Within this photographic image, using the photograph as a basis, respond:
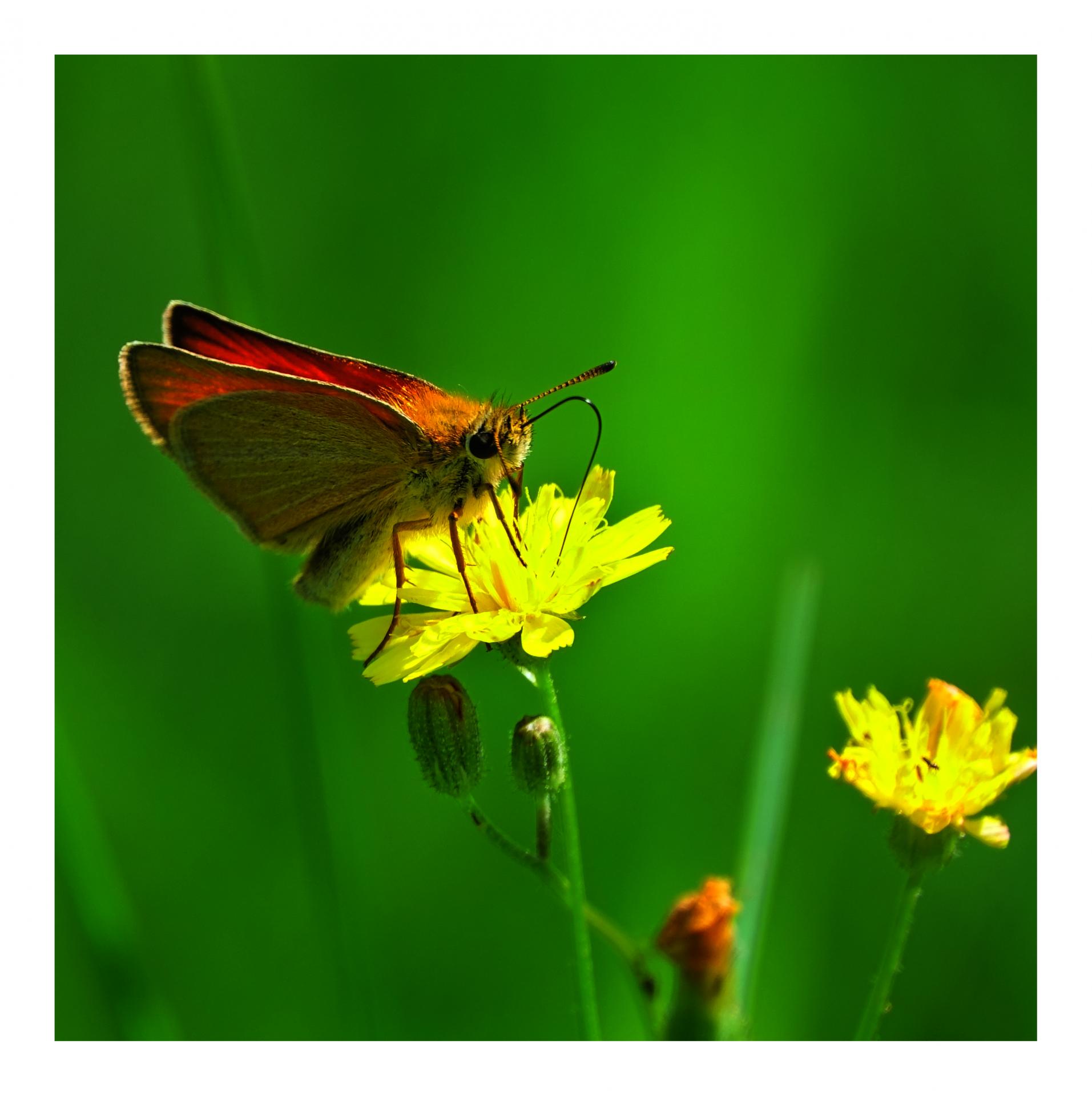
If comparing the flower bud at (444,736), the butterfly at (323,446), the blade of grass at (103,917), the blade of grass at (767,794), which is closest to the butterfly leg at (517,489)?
the butterfly at (323,446)

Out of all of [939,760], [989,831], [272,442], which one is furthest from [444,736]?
[989,831]

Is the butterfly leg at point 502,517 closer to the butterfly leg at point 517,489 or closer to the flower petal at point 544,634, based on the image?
the butterfly leg at point 517,489

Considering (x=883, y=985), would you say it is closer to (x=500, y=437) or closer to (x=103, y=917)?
(x=500, y=437)

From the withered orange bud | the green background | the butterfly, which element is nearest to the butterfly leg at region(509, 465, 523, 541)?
the butterfly

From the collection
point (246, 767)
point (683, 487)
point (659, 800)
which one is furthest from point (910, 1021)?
point (246, 767)

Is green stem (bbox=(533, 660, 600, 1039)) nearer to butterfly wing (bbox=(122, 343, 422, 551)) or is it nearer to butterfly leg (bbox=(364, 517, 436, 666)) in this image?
butterfly leg (bbox=(364, 517, 436, 666))
